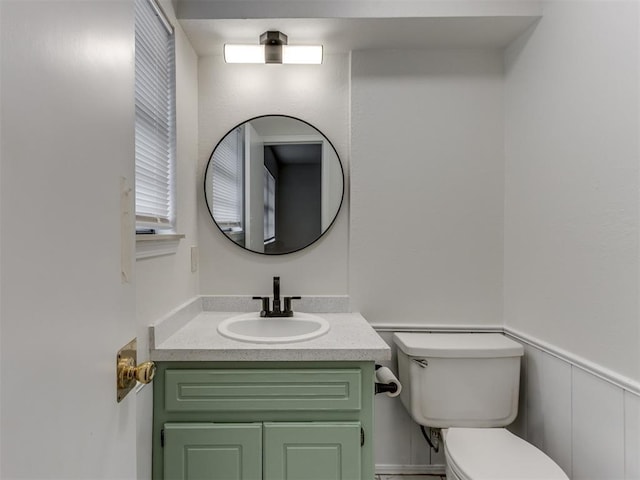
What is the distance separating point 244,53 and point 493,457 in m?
1.95

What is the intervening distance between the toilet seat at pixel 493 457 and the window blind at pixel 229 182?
1345mm

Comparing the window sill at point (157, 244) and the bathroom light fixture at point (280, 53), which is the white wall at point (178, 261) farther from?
the bathroom light fixture at point (280, 53)

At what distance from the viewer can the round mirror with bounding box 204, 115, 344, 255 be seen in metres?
1.92

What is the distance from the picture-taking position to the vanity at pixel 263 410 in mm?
1330

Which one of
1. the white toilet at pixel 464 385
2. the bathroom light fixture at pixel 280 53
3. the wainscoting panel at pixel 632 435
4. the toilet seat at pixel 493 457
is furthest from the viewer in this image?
the bathroom light fixture at pixel 280 53

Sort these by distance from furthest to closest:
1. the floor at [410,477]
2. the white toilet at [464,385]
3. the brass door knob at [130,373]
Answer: the floor at [410,477]
the white toilet at [464,385]
the brass door knob at [130,373]

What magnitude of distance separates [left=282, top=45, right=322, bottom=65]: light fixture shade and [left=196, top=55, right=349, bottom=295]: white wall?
127 mm

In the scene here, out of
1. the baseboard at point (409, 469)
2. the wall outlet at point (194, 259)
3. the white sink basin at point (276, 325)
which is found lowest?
the baseboard at point (409, 469)

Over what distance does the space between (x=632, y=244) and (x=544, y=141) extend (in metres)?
0.59

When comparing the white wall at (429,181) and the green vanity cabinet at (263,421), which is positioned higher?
the white wall at (429,181)

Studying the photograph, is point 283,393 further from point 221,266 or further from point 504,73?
point 504,73

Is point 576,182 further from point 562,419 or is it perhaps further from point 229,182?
point 229,182

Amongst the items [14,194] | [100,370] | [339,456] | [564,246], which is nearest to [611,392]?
[564,246]

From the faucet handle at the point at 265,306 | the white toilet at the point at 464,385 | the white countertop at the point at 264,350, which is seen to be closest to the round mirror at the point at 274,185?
the faucet handle at the point at 265,306
